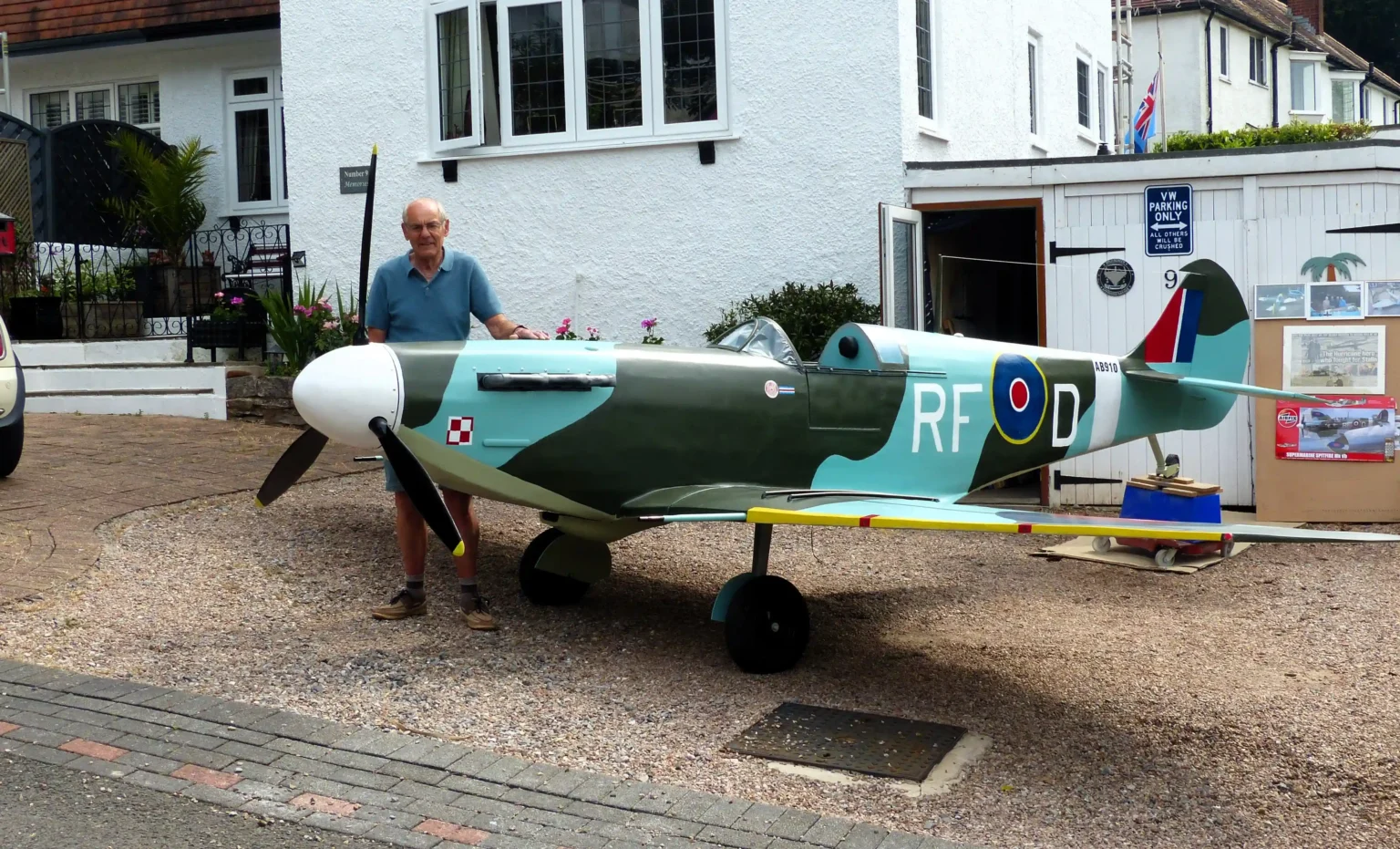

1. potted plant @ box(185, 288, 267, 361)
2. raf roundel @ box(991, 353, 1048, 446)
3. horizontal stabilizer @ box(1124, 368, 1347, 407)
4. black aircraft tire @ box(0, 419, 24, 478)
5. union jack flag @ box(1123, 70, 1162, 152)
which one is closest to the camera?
raf roundel @ box(991, 353, 1048, 446)

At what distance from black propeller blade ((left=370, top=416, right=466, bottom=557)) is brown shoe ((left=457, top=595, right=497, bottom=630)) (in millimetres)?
987

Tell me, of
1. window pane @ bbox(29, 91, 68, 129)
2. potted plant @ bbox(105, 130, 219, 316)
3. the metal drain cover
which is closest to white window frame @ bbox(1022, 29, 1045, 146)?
potted plant @ bbox(105, 130, 219, 316)

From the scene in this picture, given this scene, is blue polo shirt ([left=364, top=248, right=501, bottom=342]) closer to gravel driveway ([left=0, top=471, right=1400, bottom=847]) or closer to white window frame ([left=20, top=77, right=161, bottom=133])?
gravel driveway ([left=0, top=471, right=1400, bottom=847])

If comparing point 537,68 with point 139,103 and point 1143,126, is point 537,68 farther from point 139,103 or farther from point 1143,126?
point 1143,126

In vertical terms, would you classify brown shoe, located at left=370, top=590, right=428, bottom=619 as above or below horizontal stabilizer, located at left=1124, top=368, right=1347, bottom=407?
below

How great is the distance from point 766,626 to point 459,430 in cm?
160

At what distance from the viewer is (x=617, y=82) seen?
39.7 feet

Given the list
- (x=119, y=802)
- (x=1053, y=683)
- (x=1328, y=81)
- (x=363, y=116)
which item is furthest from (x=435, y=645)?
(x=1328, y=81)

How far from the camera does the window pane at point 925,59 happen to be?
11859 mm

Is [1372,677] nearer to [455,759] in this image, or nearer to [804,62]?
[455,759]

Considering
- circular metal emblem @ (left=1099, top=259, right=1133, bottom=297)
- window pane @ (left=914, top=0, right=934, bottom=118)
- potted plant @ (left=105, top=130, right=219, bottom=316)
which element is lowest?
circular metal emblem @ (left=1099, top=259, right=1133, bottom=297)

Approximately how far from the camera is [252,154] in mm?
16734

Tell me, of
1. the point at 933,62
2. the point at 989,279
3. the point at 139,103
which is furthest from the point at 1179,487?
the point at 139,103

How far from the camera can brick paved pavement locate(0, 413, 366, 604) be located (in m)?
7.18
